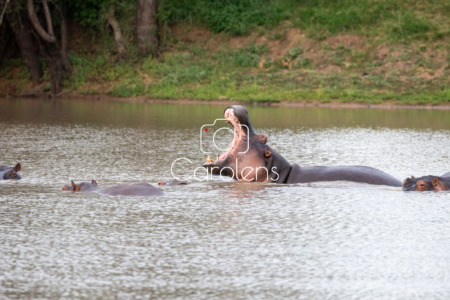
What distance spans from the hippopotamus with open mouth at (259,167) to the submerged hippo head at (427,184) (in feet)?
0.84

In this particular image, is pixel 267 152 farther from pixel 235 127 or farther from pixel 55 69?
pixel 55 69

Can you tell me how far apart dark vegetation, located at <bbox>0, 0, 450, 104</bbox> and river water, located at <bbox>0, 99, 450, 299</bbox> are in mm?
9899

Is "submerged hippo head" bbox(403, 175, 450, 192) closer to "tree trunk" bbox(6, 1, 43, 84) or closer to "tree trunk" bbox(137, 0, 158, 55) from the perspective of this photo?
"tree trunk" bbox(137, 0, 158, 55)

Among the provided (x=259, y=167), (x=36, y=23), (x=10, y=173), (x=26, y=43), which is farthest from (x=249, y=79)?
(x=10, y=173)

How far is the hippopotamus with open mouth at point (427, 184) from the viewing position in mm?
5855

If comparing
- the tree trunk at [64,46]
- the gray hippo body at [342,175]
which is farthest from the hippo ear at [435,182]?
the tree trunk at [64,46]

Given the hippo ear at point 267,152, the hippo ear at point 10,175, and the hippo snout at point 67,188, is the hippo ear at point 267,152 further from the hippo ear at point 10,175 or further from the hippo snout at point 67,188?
the hippo ear at point 10,175

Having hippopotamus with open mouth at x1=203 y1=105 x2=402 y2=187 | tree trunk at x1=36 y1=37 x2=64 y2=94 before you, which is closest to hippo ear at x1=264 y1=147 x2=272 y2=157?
hippopotamus with open mouth at x1=203 y1=105 x2=402 y2=187

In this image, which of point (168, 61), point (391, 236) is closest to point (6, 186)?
point (391, 236)

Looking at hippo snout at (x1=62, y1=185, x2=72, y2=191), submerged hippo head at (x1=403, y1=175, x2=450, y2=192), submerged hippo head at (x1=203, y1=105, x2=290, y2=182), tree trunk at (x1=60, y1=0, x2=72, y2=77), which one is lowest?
hippo snout at (x1=62, y1=185, x2=72, y2=191)

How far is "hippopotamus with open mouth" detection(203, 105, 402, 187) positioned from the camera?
19.7 feet

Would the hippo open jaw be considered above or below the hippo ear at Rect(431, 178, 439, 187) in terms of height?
above

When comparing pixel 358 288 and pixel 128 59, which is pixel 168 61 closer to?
pixel 128 59

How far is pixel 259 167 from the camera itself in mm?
6113
